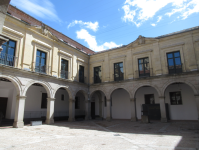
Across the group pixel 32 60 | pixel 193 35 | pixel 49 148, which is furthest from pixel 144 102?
pixel 49 148

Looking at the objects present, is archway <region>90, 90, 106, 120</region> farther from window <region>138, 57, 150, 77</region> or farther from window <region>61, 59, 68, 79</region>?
window <region>138, 57, 150, 77</region>

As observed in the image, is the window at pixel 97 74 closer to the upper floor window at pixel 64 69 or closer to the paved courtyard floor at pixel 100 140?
the upper floor window at pixel 64 69

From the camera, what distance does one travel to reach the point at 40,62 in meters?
13.9

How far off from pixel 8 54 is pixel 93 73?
10.2 meters

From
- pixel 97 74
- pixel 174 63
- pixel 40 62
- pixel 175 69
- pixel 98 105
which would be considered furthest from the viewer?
pixel 98 105

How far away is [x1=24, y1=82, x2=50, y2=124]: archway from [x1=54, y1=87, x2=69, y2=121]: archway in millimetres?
1577

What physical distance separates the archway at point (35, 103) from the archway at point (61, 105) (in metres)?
1.58

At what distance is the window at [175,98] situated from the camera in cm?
1568

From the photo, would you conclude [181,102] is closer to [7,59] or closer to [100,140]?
[100,140]

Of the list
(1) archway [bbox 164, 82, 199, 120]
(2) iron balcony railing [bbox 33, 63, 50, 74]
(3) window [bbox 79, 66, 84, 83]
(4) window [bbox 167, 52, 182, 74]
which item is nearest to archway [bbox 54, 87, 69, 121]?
(3) window [bbox 79, 66, 84, 83]

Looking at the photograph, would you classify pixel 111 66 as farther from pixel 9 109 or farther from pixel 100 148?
pixel 100 148

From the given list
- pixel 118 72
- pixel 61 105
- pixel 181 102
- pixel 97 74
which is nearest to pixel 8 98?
pixel 61 105

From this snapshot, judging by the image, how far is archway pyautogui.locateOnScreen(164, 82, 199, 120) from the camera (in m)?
14.8

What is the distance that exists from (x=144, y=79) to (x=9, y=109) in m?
13.7
